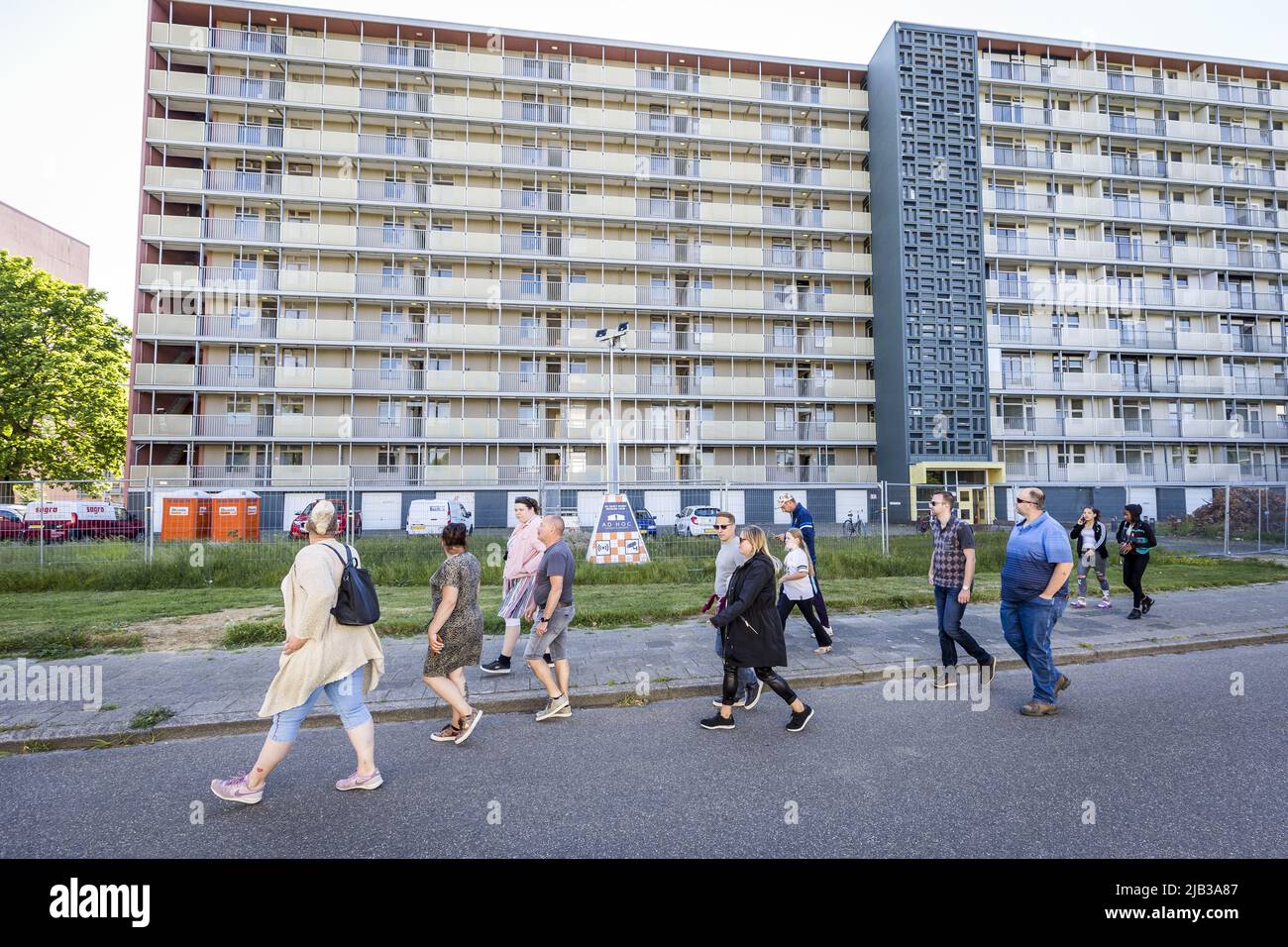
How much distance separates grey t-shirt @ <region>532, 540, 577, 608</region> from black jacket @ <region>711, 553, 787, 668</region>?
138 cm

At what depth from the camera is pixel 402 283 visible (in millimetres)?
32906

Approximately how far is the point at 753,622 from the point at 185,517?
17211mm

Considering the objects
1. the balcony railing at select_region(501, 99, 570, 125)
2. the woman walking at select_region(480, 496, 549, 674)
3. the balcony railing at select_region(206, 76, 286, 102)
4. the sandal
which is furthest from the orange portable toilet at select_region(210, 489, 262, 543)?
the balcony railing at select_region(501, 99, 570, 125)

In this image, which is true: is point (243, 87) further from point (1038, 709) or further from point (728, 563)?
point (1038, 709)

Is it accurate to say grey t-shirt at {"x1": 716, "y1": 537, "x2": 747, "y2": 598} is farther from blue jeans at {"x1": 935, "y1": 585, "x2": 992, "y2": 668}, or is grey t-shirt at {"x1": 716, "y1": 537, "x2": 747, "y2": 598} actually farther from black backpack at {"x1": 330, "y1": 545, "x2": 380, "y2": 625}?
black backpack at {"x1": 330, "y1": 545, "x2": 380, "y2": 625}

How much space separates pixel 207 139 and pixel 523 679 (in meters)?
37.2

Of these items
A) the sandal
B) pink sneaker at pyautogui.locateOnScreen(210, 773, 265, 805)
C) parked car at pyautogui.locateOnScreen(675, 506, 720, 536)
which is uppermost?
parked car at pyautogui.locateOnScreen(675, 506, 720, 536)

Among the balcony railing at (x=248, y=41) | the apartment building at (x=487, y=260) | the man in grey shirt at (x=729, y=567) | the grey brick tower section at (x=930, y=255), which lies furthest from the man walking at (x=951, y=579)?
the balcony railing at (x=248, y=41)

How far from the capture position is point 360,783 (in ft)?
13.1

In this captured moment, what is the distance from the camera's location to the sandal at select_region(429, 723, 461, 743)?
4.91m

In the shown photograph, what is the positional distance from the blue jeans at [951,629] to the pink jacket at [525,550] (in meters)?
3.98

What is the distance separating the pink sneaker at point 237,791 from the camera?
3766 mm

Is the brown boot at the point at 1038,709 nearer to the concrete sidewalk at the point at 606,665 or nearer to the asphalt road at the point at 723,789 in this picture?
the asphalt road at the point at 723,789

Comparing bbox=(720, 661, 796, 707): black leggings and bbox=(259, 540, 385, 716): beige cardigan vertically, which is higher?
bbox=(259, 540, 385, 716): beige cardigan
